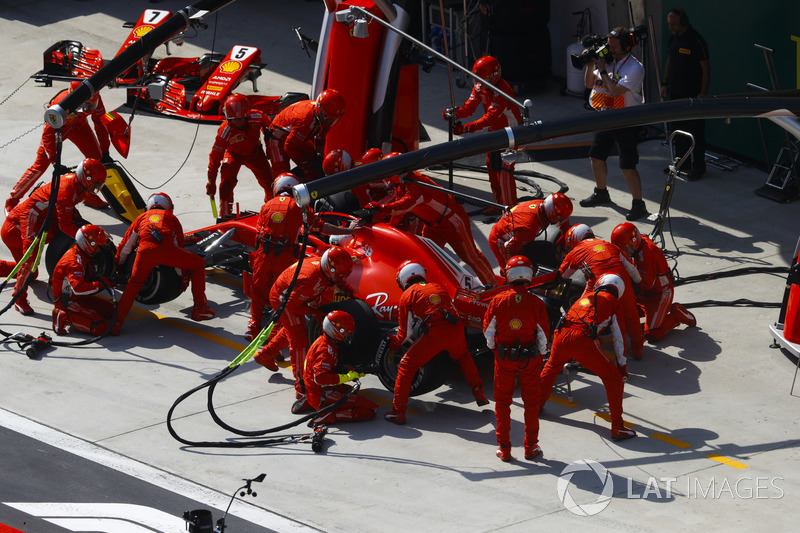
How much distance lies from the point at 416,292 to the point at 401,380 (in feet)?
2.57

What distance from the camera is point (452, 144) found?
9461 millimetres

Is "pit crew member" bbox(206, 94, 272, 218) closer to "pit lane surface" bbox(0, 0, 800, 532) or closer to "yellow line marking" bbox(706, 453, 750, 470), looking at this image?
"pit lane surface" bbox(0, 0, 800, 532)

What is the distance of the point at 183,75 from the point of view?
18625mm

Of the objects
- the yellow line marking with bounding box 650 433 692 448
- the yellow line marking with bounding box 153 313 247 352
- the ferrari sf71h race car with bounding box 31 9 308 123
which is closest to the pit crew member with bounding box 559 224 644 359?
the yellow line marking with bounding box 650 433 692 448

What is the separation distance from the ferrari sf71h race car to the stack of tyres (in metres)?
3.56

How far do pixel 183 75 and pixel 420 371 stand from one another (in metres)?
9.83

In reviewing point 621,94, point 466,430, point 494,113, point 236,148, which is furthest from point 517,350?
point 621,94

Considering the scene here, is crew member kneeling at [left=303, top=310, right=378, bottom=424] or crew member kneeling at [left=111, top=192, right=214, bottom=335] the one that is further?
crew member kneeling at [left=111, top=192, right=214, bottom=335]

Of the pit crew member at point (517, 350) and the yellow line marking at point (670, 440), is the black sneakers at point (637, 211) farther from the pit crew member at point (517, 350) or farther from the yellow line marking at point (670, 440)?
the pit crew member at point (517, 350)

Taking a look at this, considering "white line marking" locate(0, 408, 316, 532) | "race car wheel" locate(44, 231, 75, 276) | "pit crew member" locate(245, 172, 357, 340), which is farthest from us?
"race car wheel" locate(44, 231, 75, 276)

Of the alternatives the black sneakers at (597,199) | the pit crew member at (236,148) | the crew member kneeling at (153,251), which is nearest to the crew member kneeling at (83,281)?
the crew member kneeling at (153,251)

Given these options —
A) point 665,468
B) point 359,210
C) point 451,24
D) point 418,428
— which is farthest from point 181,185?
point 665,468

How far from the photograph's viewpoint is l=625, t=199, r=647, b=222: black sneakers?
1469cm

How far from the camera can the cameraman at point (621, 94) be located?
14.6m
